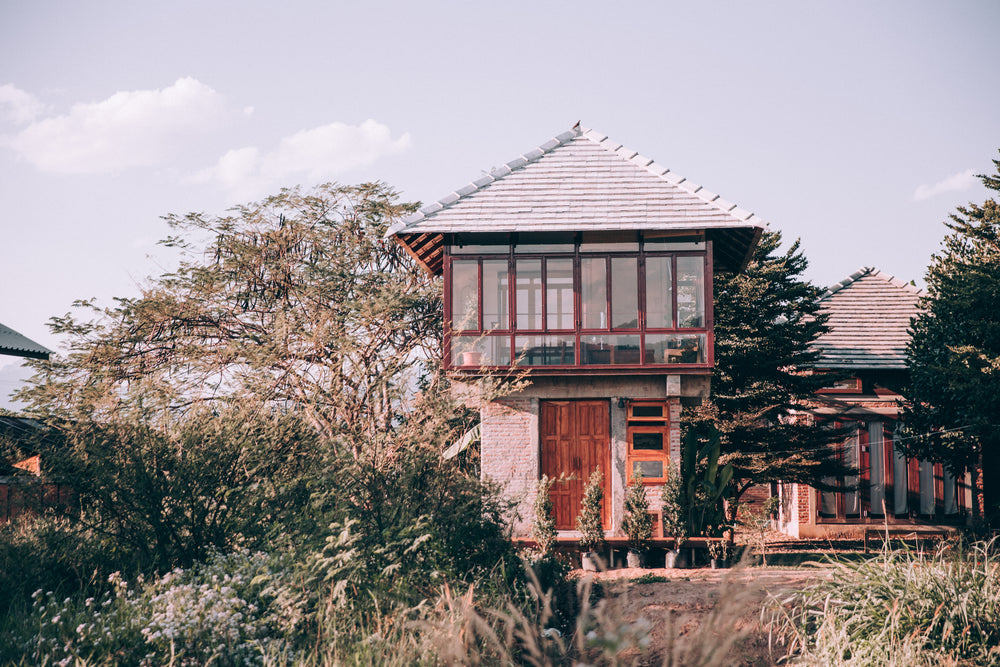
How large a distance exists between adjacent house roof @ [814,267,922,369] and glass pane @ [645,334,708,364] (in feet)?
17.2

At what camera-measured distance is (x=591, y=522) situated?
1377 cm

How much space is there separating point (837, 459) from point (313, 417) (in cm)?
1367

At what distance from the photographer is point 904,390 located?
18188 millimetres

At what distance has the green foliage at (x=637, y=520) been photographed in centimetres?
1365

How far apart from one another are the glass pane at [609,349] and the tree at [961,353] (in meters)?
6.00

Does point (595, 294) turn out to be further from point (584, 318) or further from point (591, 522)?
point (591, 522)

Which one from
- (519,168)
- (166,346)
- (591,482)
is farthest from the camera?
(166,346)

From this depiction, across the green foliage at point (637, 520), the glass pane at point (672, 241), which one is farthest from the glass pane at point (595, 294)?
the green foliage at point (637, 520)

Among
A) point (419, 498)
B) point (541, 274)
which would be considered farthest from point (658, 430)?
point (419, 498)

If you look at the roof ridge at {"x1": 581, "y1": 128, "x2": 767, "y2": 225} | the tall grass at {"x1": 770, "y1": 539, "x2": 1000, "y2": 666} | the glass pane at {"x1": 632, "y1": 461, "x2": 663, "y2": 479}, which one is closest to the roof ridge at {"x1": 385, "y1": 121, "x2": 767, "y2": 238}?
the roof ridge at {"x1": 581, "y1": 128, "x2": 767, "y2": 225}

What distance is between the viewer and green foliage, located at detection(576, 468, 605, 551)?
13727 millimetres

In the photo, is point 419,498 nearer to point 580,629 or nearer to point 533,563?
point 533,563

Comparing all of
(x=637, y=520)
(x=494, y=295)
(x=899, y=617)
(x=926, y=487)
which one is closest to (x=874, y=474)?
(x=926, y=487)

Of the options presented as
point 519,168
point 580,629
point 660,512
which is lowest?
point 660,512
